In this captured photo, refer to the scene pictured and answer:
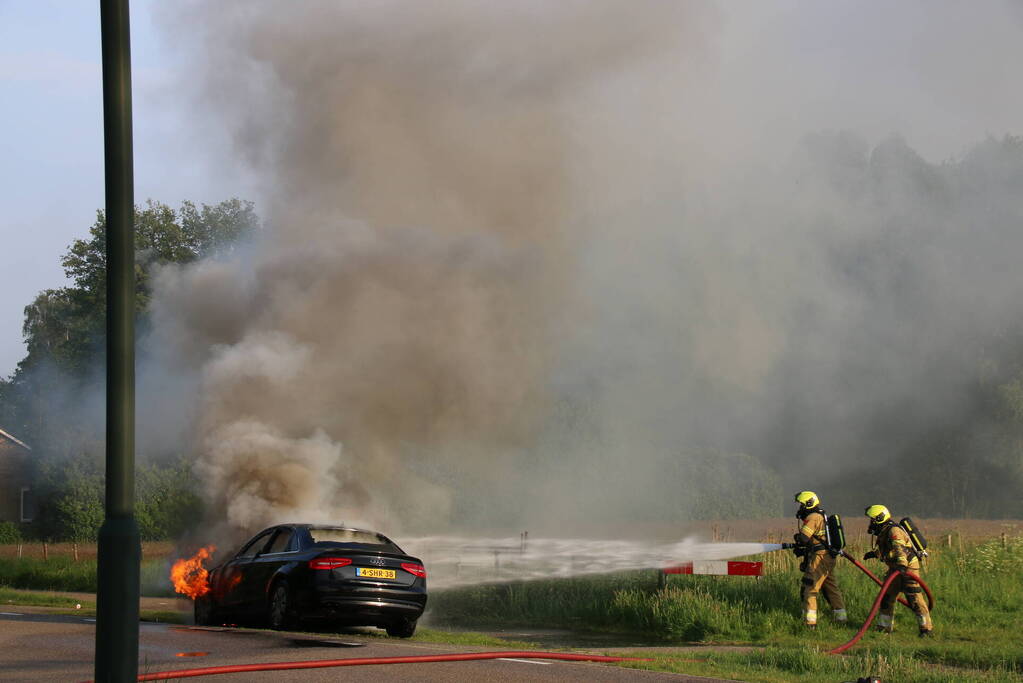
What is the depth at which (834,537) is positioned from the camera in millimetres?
14719

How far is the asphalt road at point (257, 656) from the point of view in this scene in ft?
30.9

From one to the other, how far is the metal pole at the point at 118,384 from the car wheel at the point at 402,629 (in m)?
8.19

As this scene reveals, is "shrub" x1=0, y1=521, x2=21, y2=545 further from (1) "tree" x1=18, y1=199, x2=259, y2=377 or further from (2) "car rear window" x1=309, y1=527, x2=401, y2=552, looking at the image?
(2) "car rear window" x1=309, y1=527, x2=401, y2=552

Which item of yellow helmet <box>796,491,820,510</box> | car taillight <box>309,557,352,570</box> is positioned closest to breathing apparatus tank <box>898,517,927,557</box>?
yellow helmet <box>796,491,820,510</box>

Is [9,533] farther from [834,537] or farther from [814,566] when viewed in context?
[834,537]

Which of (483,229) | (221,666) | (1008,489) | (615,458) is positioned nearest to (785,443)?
(1008,489)

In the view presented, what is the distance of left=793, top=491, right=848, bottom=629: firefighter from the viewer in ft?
47.9

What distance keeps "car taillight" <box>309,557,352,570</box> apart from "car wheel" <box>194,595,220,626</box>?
108 inches

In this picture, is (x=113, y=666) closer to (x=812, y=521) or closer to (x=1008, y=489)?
(x=812, y=521)

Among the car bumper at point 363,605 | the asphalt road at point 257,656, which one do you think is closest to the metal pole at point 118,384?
the asphalt road at point 257,656

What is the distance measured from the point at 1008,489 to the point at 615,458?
17.7 m

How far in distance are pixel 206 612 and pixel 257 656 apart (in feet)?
16.8

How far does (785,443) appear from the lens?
53375mm

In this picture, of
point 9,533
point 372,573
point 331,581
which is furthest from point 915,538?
point 9,533
